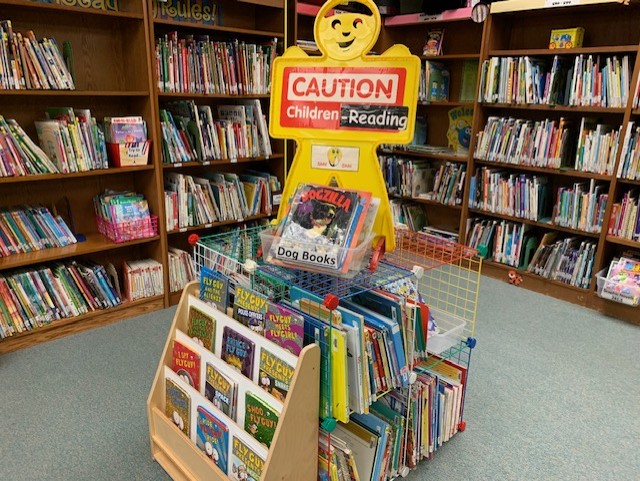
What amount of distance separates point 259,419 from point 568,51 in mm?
3061

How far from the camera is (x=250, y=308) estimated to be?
1563mm

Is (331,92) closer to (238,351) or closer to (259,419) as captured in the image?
(238,351)

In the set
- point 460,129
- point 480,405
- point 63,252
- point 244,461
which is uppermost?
point 460,129

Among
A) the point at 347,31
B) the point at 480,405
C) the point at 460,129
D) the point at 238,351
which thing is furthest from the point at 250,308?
the point at 460,129

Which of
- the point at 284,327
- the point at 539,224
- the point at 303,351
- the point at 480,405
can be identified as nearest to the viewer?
the point at 303,351

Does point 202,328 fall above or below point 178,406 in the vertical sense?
above

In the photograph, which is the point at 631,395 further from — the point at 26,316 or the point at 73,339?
the point at 26,316

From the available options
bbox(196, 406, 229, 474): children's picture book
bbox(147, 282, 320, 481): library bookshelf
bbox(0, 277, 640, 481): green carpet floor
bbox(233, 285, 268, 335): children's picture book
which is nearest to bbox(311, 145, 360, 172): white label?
bbox(233, 285, 268, 335): children's picture book

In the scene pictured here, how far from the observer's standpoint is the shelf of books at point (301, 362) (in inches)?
56.4

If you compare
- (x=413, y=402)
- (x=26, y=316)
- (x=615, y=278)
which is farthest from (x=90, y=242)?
(x=615, y=278)

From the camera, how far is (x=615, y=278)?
312 centimetres

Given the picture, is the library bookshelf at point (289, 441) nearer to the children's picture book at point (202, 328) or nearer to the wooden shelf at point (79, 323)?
the children's picture book at point (202, 328)

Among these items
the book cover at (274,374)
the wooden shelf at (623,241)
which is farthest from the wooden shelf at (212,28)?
the wooden shelf at (623,241)

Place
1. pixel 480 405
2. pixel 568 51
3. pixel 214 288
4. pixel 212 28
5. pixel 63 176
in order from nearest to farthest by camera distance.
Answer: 1. pixel 214 288
2. pixel 480 405
3. pixel 63 176
4. pixel 212 28
5. pixel 568 51
